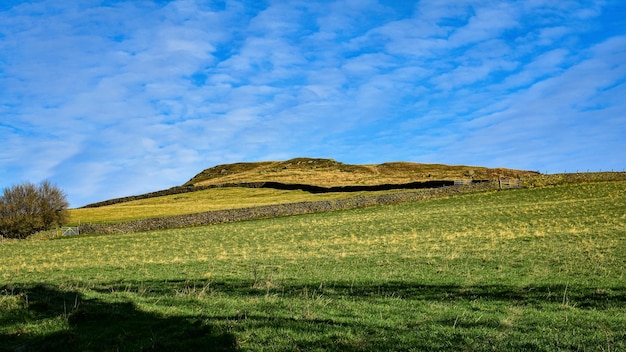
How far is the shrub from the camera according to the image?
211 feet

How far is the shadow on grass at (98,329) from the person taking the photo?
8969 millimetres

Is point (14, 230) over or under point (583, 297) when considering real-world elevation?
over

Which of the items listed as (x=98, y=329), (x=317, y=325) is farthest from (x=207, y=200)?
(x=317, y=325)

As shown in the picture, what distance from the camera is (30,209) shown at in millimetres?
66375

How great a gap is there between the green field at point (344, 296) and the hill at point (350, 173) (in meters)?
70.5

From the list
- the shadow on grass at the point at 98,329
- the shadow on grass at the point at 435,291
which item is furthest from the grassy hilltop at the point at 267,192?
the shadow on grass at the point at 98,329

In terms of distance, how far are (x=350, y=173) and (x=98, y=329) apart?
423 feet

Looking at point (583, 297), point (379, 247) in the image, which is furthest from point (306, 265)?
point (583, 297)

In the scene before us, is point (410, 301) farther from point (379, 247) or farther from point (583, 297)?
point (379, 247)

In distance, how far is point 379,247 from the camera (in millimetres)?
28359

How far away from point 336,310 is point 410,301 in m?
2.49

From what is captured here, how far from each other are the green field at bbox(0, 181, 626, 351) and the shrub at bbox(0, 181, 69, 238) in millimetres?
37502

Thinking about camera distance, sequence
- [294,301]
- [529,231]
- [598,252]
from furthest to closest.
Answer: [529,231], [598,252], [294,301]

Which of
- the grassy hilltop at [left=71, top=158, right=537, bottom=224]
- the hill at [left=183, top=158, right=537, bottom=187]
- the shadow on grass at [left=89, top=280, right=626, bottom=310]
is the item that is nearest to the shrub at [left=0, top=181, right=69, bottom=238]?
the grassy hilltop at [left=71, top=158, right=537, bottom=224]
